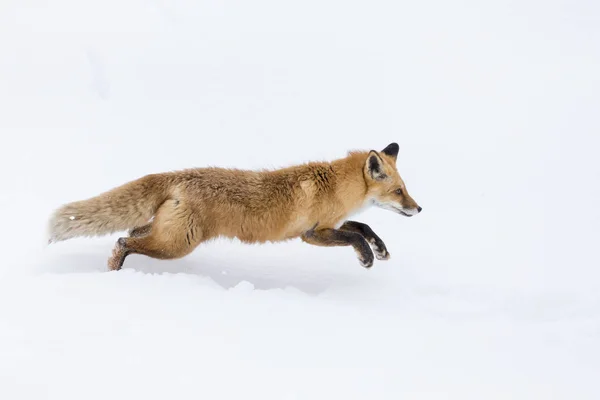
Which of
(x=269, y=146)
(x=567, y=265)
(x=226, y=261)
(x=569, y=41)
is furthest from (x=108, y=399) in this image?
(x=569, y=41)

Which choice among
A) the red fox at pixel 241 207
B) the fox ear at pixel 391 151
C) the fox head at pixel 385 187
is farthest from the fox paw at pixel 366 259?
the fox ear at pixel 391 151

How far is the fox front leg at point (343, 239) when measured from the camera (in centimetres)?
523

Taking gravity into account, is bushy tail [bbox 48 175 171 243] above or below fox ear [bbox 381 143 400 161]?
below

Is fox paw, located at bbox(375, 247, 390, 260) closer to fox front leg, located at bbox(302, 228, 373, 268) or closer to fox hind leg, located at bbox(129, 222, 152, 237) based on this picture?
fox front leg, located at bbox(302, 228, 373, 268)

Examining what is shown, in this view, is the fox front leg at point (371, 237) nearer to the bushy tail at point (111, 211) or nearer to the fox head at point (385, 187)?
the fox head at point (385, 187)

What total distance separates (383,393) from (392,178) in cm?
299

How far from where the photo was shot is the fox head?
533 cm

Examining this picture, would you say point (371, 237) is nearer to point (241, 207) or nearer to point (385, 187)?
point (385, 187)

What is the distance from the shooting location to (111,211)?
4613mm

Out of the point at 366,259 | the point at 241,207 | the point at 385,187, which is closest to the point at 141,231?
the point at 241,207

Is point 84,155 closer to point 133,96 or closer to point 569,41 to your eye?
point 133,96

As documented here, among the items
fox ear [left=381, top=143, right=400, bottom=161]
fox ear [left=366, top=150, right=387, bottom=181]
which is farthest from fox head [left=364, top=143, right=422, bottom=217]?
fox ear [left=381, top=143, right=400, bottom=161]

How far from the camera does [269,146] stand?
860 cm

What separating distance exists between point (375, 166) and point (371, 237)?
734 mm
